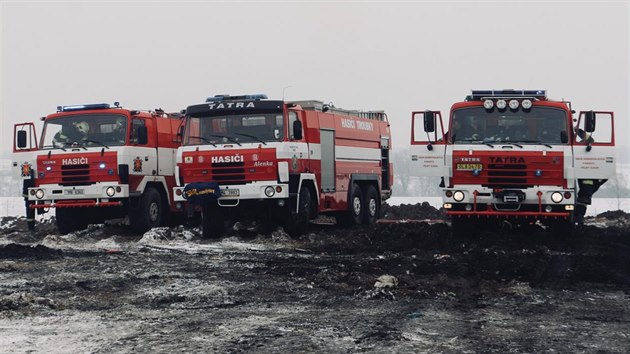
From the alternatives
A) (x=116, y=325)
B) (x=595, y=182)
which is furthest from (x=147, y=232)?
(x=116, y=325)

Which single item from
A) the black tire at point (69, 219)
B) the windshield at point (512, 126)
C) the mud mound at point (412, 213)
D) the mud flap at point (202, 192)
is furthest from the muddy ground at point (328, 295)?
the mud mound at point (412, 213)

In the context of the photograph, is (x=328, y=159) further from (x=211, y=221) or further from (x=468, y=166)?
(x=468, y=166)

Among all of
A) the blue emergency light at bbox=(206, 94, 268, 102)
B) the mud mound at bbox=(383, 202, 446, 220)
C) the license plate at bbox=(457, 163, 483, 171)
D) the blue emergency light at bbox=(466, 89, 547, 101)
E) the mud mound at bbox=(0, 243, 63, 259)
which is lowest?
the mud mound at bbox=(383, 202, 446, 220)

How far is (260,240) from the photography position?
736 inches

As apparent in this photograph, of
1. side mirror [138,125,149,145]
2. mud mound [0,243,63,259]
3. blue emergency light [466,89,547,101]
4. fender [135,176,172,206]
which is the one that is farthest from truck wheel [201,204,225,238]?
blue emergency light [466,89,547,101]

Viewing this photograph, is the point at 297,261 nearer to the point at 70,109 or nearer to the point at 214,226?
the point at 214,226

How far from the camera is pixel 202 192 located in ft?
60.8

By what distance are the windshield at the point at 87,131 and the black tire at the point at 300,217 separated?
4.09 m

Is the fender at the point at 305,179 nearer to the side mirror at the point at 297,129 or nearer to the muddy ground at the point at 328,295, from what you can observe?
the side mirror at the point at 297,129

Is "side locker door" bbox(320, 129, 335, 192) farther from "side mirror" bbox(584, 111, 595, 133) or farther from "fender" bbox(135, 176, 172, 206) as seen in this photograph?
"side mirror" bbox(584, 111, 595, 133)

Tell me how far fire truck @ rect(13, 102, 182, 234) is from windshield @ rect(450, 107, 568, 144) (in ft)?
23.9

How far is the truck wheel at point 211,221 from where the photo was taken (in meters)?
19.2

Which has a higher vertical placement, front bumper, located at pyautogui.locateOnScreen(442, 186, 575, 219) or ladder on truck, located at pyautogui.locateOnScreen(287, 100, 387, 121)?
ladder on truck, located at pyautogui.locateOnScreen(287, 100, 387, 121)

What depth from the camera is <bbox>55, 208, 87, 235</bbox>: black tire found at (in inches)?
832
